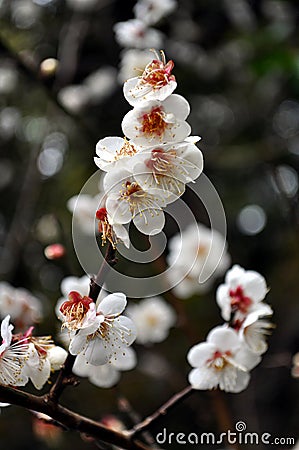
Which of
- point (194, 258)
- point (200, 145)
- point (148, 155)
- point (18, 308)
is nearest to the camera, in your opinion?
point (148, 155)

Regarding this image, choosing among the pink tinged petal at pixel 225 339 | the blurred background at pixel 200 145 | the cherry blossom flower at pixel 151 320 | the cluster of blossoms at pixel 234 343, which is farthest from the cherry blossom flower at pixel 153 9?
the pink tinged petal at pixel 225 339

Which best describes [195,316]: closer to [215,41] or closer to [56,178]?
[56,178]

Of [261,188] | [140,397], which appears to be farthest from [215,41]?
[140,397]

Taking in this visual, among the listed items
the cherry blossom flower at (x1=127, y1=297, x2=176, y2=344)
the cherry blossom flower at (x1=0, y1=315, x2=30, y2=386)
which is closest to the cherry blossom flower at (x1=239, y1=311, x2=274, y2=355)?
the cherry blossom flower at (x1=0, y1=315, x2=30, y2=386)

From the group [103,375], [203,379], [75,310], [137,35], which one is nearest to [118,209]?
[75,310]

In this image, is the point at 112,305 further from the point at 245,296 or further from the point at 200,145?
the point at 200,145

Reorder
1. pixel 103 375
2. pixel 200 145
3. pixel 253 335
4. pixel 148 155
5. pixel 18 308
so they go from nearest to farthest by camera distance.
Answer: pixel 148 155 < pixel 253 335 < pixel 103 375 < pixel 18 308 < pixel 200 145
